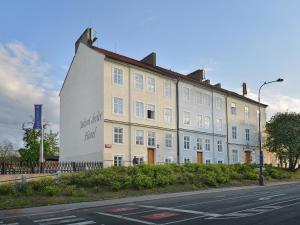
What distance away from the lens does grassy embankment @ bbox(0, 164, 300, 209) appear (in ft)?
70.7

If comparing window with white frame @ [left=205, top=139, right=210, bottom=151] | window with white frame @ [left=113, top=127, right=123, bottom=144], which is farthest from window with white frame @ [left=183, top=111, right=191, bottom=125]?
window with white frame @ [left=113, top=127, right=123, bottom=144]

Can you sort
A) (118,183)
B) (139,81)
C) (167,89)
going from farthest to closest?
1. (167,89)
2. (139,81)
3. (118,183)

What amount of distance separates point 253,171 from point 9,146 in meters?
60.8

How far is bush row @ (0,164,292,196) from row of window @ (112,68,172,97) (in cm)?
1165

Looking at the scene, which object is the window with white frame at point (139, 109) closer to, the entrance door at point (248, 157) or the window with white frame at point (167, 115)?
the window with white frame at point (167, 115)

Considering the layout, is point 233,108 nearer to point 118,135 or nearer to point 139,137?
point 139,137

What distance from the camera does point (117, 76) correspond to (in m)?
40.6

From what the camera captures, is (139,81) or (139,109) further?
(139,81)

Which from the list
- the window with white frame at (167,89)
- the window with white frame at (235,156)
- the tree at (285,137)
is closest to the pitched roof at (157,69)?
the window with white frame at (167,89)

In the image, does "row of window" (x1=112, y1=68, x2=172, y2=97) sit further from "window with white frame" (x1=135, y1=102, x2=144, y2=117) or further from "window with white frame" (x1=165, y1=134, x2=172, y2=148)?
"window with white frame" (x1=165, y1=134, x2=172, y2=148)

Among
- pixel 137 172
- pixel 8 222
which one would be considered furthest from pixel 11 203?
pixel 137 172

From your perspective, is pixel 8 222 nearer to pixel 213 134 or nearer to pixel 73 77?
pixel 73 77

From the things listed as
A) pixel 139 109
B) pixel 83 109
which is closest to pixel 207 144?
pixel 139 109

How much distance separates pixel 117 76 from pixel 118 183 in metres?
17.1
